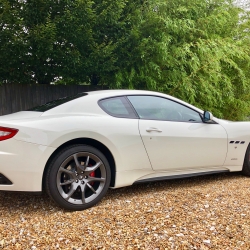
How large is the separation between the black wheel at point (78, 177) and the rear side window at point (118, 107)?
482 mm

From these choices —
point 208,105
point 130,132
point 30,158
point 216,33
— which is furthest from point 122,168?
point 216,33

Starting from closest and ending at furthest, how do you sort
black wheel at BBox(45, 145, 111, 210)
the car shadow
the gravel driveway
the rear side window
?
the gravel driveway, black wheel at BBox(45, 145, 111, 210), the car shadow, the rear side window

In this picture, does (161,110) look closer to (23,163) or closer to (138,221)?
(138,221)

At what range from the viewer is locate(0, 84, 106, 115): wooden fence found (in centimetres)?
625

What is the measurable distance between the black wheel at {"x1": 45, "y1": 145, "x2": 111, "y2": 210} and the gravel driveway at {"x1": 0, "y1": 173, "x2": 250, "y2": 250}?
126 mm

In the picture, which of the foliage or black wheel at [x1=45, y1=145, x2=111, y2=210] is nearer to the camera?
black wheel at [x1=45, y1=145, x2=111, y2=210]

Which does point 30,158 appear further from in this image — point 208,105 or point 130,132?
point 208,105

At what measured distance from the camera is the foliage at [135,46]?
5.22 metres

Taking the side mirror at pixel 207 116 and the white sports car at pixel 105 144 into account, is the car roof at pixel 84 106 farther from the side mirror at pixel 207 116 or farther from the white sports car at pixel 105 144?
the side mirror at pixel 207 116

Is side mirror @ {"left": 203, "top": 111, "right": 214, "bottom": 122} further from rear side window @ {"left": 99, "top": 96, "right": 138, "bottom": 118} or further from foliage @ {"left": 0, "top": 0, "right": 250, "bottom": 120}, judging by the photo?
foliage @ {"left": 0, "top": 0, "right": 250, "bottom": 120}

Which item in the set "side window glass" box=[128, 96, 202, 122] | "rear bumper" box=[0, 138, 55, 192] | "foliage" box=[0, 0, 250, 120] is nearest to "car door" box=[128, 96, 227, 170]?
"side window glass" box=[128, 96, 202, 122]

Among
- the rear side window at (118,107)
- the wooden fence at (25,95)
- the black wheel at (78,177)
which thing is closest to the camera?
the black wheel at (78,177)

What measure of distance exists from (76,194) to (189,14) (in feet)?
16.0

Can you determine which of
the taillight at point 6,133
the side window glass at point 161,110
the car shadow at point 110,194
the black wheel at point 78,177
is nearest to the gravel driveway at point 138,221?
the car shadow at point 110,194
